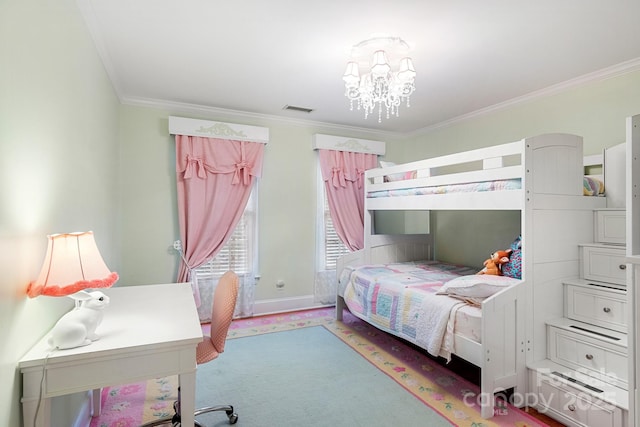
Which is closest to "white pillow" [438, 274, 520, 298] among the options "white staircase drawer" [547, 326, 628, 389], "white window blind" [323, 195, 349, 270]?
"white staircase drawer" [547, 326, 628, 389]

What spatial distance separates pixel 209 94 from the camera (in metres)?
3.31

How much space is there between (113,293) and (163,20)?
68.0 inches

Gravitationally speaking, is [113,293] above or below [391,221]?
below

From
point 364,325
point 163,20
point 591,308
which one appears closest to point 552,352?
point 591,308

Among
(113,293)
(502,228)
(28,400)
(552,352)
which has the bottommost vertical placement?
(552,352)

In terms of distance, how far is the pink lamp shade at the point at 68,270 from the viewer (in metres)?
1.16

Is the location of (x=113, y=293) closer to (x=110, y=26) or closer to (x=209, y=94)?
(x=110, y=26)

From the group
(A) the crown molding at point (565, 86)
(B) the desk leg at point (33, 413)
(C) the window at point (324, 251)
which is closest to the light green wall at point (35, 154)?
(B) the desk leg at point (33, 413)

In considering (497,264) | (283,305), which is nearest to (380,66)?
(497,264)

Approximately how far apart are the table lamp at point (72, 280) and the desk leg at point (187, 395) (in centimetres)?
39

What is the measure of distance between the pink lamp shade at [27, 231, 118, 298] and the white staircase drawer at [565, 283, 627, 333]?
2745 millimetres

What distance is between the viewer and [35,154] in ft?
4.09

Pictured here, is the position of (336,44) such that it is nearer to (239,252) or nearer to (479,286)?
(479,286)

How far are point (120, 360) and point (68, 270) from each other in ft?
1.27
